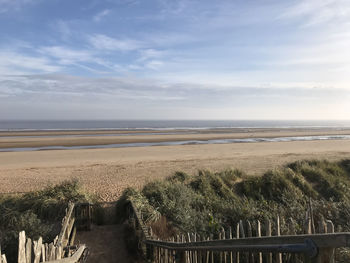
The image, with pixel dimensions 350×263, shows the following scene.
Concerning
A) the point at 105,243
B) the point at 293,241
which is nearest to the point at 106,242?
the point at 105,243

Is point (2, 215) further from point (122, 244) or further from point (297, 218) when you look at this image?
point (297, 218)

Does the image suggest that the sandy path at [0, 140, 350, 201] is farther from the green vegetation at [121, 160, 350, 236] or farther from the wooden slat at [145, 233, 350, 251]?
the wooden slat at [145, 233, 350, 251]

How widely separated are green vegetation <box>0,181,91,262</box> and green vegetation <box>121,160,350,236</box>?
2169mm

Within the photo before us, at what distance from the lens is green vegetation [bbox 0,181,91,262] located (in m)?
6.03

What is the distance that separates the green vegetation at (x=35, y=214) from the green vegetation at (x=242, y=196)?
2.17 metres

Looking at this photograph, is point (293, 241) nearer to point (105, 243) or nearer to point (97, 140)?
point (105, 243)

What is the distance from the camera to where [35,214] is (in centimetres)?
744

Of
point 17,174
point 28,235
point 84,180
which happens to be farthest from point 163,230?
point 17,174

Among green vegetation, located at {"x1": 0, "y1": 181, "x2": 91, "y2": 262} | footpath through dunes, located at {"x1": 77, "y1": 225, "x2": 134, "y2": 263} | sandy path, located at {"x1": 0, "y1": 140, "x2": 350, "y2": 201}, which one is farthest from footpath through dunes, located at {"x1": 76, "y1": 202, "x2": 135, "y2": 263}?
sandy path, located at {"x1": 0, "y1": 140, "x2": 350, "y2": 201}

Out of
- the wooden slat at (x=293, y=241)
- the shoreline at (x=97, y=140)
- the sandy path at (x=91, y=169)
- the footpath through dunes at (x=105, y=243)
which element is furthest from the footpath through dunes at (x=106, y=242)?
the shoreline at (x=97, y=140)

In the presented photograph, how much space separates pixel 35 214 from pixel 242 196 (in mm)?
7744

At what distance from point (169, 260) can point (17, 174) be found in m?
16.2

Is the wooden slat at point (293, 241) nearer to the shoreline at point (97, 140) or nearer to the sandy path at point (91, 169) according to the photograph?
the sandy path at point (91, 169)

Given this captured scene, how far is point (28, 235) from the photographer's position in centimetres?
609
